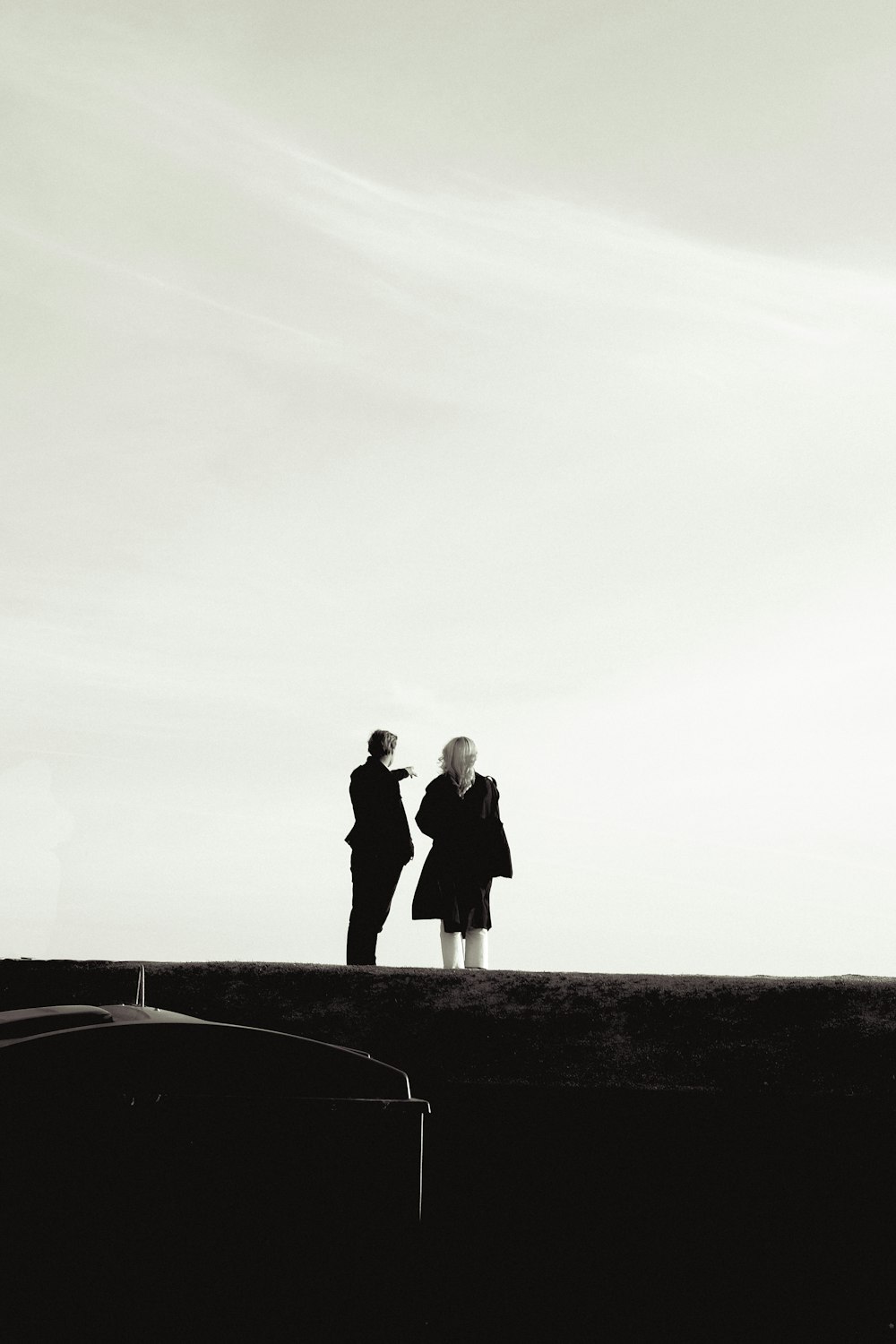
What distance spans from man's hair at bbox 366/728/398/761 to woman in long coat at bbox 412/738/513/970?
46 centimetres

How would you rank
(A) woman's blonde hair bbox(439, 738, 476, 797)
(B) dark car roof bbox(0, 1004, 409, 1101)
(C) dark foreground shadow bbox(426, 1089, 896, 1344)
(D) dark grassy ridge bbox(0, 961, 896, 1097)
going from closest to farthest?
(B) dark car roof bbox(0, 1004, 409, 1101), (C) dark foreground shadow bbox(426, 1089, 896, 1344), (D) dark grassy ridge bbox(0, 961, 896, 1097), (A) woman's blonde hair bbox(439, 738, 476, 797)

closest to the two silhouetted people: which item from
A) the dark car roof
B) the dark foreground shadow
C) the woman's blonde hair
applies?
the woman's blonde hair

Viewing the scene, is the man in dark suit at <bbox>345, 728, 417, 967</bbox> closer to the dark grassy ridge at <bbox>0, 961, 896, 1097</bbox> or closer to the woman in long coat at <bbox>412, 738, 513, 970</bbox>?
the woman in long coat at <bbox>412, 738, 513, 970</bbox>

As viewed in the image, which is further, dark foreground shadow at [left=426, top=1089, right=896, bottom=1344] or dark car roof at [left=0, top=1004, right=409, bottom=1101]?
dark foreground shadow at [left=426, top=1089, right=896, bottom=1344]

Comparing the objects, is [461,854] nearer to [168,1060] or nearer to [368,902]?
[368,902]

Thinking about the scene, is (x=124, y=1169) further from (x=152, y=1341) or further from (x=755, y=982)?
(x=755, y=982)

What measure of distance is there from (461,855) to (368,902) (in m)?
0.83

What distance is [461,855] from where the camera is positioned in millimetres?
10922

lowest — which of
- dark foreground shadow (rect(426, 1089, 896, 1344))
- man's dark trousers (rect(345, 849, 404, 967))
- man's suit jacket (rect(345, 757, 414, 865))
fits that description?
dark foreground shadow (rect(426, 1089, 896, 1344))

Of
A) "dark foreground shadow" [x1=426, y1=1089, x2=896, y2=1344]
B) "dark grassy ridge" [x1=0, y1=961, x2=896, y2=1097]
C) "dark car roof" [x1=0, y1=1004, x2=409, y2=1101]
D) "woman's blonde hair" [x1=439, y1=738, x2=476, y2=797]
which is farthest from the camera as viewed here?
"woman's blonde hair" [x1=439, y1=738, x2=476, y2=797]

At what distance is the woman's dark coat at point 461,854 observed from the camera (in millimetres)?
10844

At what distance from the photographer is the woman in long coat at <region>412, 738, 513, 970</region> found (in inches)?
427

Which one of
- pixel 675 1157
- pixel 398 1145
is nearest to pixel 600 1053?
pixel 675 1157

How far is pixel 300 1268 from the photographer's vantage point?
13.6 ft
